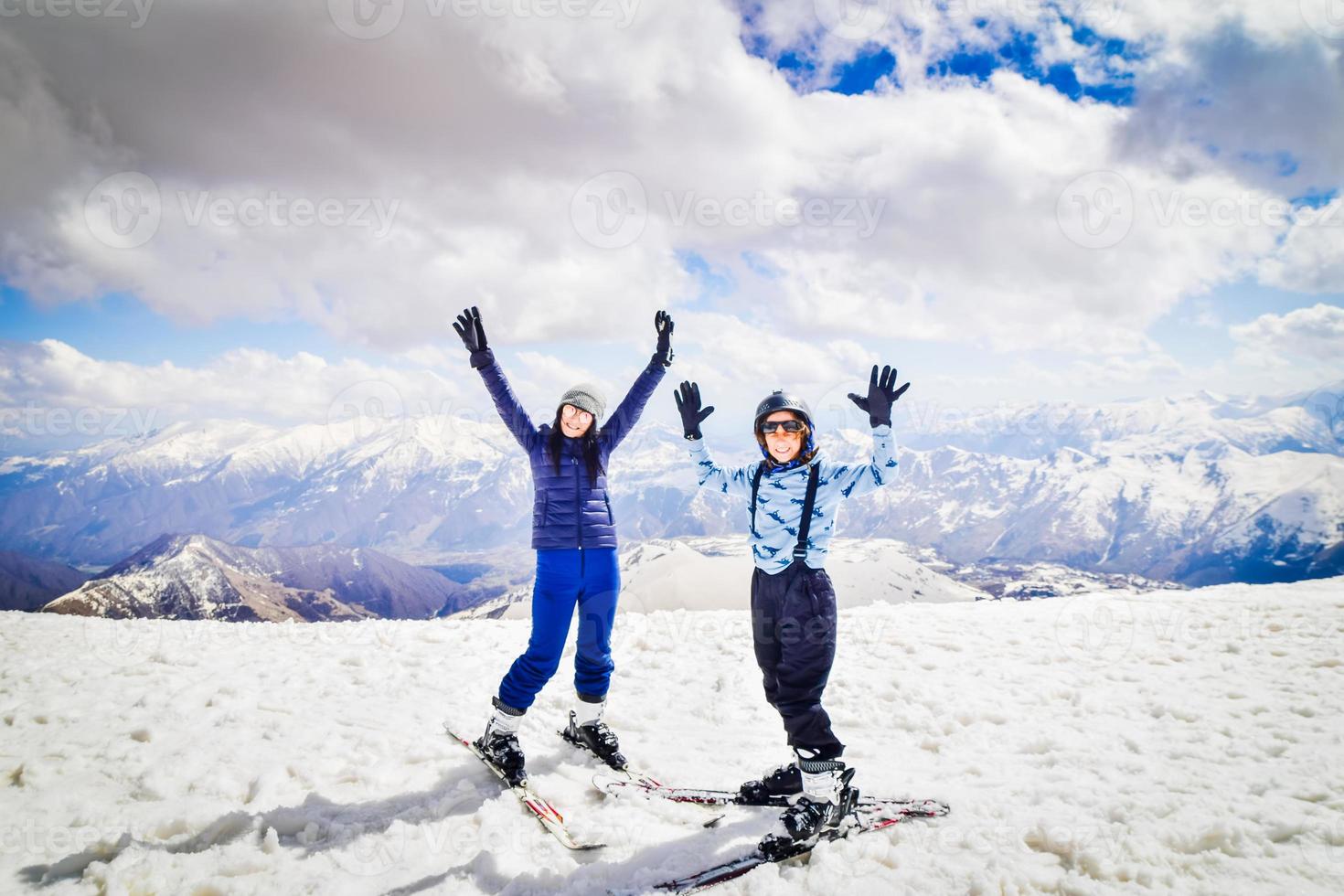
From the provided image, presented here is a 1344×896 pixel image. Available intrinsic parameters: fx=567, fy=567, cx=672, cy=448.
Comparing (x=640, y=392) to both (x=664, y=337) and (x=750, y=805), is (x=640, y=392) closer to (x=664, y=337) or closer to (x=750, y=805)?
(x=664, y=337)

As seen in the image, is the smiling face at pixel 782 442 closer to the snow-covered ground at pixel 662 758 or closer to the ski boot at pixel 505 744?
the snow-covered ground at pixel 662 758

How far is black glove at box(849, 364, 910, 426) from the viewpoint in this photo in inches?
245

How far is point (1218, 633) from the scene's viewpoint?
11.7 m

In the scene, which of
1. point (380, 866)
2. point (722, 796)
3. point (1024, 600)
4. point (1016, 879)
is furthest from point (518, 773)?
point (1024, 600)

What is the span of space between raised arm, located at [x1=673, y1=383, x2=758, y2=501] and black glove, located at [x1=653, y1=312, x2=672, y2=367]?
0.77 m

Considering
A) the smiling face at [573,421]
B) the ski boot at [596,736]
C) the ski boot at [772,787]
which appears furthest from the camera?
the ski boot at [596,736]

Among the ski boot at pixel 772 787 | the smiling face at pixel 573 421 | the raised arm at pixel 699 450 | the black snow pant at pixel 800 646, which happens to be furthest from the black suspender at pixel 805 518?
the smiling face at pixel 573 421

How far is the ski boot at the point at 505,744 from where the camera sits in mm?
6555

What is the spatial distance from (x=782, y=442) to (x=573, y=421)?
2630 mm

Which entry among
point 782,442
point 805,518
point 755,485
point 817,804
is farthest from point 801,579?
point 817,804

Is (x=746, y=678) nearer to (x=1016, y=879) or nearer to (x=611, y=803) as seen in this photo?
(x=611, y=803)

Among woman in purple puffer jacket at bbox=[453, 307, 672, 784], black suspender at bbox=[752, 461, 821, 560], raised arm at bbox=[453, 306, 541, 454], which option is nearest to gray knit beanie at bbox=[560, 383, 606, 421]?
woman in purple puffer jacket at bbox=[453, 307, 672, 784]

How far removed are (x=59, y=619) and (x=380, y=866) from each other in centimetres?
1472

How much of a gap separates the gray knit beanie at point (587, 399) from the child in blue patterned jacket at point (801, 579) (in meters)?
2.11
